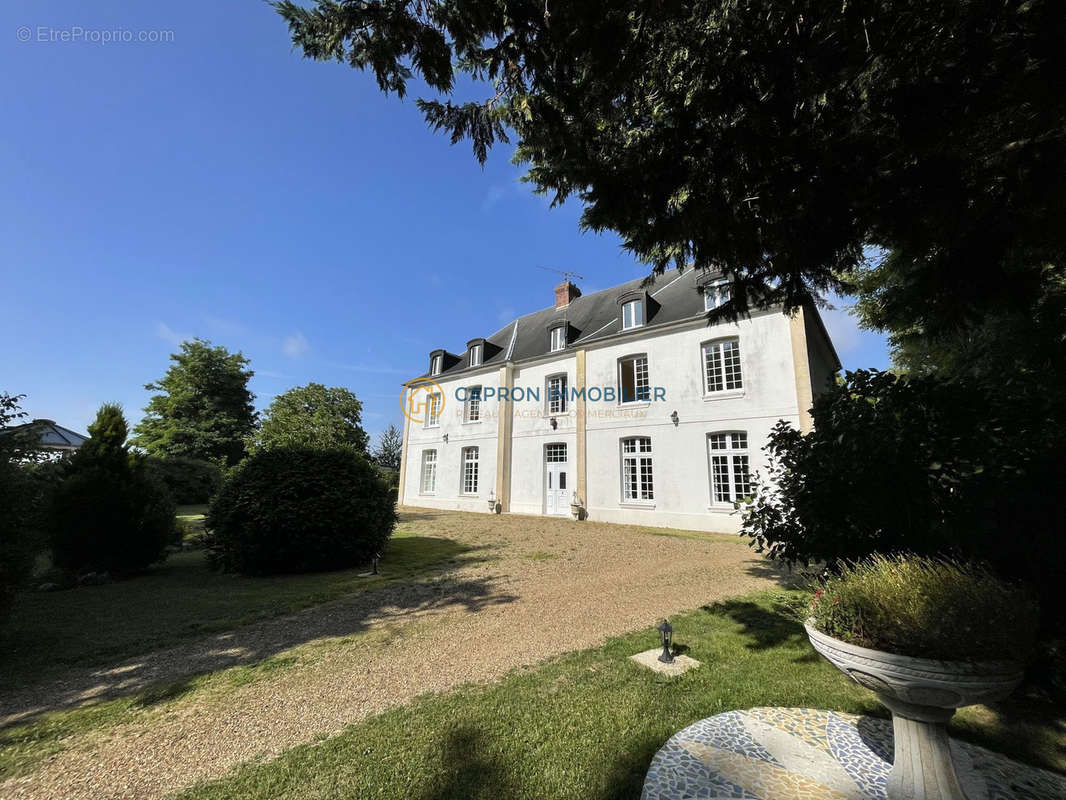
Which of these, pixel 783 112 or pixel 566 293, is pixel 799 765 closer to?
pixel 783 112

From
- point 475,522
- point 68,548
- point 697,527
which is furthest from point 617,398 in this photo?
point 68,548

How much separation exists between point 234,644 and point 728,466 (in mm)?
11846

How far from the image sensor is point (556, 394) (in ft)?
55.2

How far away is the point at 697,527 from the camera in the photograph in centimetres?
1208

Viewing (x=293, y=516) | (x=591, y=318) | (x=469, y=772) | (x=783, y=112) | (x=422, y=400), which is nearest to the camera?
(x=469, y=772)

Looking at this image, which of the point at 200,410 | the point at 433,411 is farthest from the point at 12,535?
the point at 200,410

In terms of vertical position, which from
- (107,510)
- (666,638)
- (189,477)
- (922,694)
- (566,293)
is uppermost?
(566,293)

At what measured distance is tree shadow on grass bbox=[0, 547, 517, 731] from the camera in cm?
315

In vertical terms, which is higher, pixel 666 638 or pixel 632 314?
pixel 632 314

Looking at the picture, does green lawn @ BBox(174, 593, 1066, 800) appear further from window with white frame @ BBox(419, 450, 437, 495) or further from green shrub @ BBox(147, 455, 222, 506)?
green shrub @ BBox(147, 455, 222, 506)

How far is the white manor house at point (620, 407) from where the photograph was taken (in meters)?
11.9

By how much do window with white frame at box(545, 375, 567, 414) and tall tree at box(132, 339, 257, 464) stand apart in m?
21.0

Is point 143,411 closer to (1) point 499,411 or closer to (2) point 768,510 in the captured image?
(1) point 499,411

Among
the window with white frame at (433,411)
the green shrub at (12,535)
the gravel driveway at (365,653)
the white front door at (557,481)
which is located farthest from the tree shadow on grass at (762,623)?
the window with white frame at (433,411)
